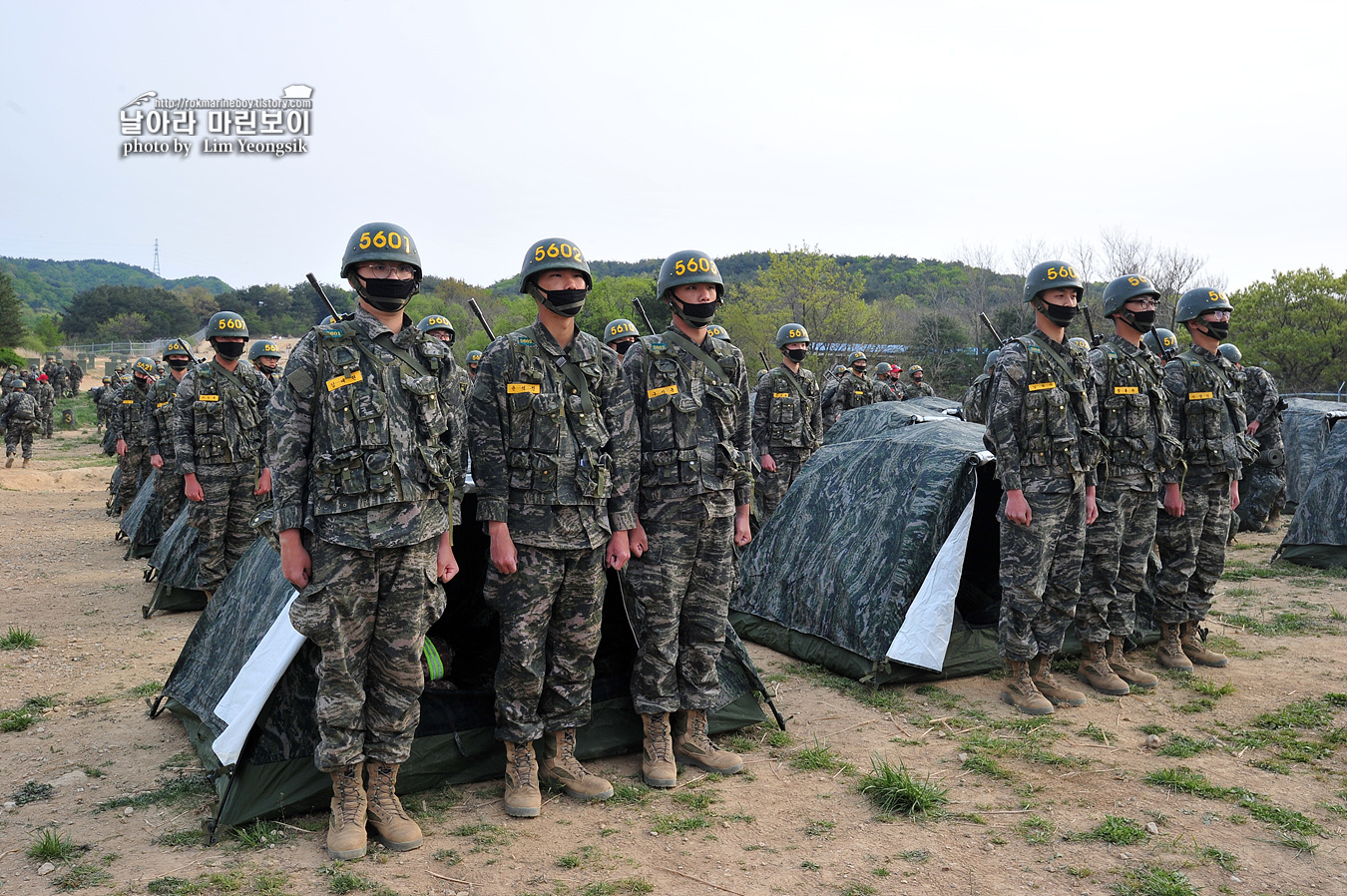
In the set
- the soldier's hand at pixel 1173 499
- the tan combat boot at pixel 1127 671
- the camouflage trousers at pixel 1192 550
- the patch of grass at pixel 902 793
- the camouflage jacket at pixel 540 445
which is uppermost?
the camouflage jacket at pixel 540 445

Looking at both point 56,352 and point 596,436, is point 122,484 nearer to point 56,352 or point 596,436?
point 596,436

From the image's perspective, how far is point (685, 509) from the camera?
14.1 feet

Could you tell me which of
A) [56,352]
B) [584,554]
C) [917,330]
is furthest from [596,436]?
[56,352]

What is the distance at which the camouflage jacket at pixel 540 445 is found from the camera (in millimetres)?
3910

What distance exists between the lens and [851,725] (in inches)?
201

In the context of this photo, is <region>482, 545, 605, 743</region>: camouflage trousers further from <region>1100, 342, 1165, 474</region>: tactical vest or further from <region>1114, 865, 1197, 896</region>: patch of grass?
<region>1100, 342, 1165, 474</region>: tactical vest

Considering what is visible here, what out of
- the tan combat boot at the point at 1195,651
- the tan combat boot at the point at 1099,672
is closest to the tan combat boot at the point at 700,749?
the tan combat boot at the point at 1099,672

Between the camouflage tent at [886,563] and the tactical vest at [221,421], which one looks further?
the tactical vest at [221,421]

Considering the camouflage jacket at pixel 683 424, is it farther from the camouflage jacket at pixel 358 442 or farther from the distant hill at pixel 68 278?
the distant hill at pixel 68 278

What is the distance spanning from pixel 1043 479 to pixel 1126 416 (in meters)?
0.88

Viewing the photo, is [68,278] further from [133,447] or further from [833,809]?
[833,809]

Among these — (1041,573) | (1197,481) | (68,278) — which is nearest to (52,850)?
(1041,573)

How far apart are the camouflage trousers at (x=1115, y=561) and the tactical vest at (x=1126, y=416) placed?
18 centimetres

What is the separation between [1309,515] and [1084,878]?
7763mm
